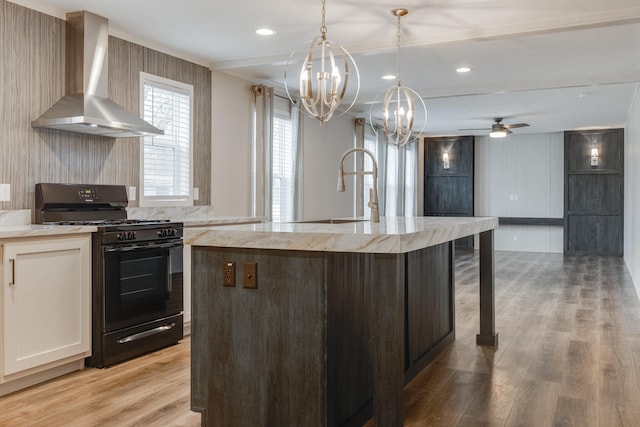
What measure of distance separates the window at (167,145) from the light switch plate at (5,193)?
3.97ft

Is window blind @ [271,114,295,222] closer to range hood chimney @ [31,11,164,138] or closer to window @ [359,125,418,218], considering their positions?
window @ [359,125,418,218]

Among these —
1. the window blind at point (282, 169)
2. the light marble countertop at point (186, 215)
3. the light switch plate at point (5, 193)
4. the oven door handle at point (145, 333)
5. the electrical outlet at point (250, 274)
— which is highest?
the window blind at point (282, 169)

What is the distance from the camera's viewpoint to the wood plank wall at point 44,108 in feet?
12.3

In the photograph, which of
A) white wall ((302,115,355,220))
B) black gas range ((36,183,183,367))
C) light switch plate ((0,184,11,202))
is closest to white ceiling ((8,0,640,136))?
white wall ((302,115,355,220))

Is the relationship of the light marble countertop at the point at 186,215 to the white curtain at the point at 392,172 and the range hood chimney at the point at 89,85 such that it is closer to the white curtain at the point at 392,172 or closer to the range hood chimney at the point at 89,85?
the range hood chimney at the point at 89,85

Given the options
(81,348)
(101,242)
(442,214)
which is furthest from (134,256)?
(442,214)

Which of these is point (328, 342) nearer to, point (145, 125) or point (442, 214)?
point (145, 125)

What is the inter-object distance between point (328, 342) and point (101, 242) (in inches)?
78.1

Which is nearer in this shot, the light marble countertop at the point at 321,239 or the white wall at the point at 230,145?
the light marble countertop at the point at 321,239

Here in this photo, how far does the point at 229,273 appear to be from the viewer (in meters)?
2.46

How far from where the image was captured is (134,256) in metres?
3.88

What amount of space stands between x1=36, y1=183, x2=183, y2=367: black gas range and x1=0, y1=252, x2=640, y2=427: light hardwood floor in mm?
155

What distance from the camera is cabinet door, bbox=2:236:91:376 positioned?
3.16 metres

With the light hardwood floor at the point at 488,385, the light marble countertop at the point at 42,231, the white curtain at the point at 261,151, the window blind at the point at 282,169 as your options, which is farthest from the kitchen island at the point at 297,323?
the window blind at the point at 282,169
